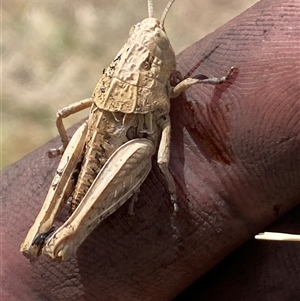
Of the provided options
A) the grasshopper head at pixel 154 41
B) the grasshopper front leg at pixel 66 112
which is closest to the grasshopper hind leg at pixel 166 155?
the grasshopper head at pixel 154 41

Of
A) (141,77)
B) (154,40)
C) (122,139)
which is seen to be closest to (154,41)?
(154,40)

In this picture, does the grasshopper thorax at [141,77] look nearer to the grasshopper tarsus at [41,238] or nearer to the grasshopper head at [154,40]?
the grasshopper head at [154,40]

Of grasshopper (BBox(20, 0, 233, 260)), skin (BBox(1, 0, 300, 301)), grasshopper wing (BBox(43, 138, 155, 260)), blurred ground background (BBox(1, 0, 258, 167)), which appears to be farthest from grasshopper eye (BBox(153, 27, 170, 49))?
blurred ground background (BBox(1, 0, 258, 167))

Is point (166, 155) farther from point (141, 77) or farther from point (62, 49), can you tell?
point (62, 49)

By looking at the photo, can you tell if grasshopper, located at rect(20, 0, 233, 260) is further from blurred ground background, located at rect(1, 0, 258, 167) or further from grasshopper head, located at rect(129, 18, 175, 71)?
blurred ground background, located at rect(1, 0, 258, 167)

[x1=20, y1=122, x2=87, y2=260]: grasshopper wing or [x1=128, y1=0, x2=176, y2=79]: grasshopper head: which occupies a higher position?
[x1=128, y1=0, x2=176, y2=79]: grasshopper head

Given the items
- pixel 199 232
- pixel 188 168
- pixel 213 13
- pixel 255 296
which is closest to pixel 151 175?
pixel 188 168

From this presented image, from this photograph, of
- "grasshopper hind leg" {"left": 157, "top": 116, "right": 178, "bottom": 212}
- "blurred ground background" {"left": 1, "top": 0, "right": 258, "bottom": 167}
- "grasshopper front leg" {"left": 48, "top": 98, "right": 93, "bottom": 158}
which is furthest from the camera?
"blurred ground background" {"left": 1, "top": 0, "right": 258, "bottom": 167}
